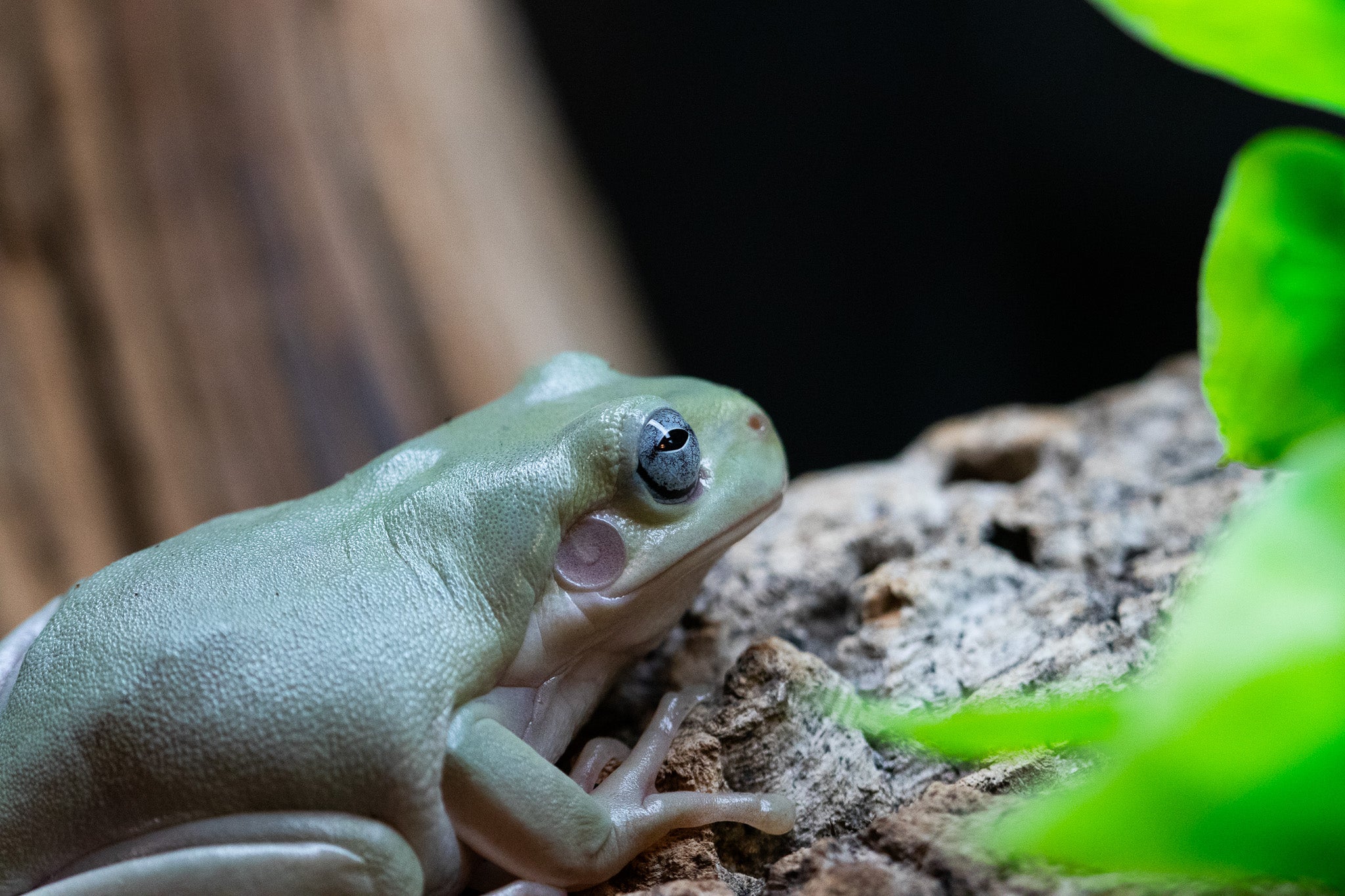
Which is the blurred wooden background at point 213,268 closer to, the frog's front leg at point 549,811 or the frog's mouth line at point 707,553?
the frog's mouth line at point 707,553

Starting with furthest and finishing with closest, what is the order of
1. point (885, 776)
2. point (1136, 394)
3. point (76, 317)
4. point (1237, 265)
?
point (76, 317) < point (1136, 394) < point (885, 776) < point (1237, 265)

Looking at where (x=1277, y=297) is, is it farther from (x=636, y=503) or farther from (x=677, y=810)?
(x=677, y=810)

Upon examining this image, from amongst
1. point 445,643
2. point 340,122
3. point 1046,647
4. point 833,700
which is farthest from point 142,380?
point 1046,647

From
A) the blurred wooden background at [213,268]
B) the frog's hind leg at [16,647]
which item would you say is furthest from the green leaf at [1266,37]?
the blurred wooden background at [213,268]

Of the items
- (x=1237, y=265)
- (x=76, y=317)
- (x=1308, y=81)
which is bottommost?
(x=1237, y=265)

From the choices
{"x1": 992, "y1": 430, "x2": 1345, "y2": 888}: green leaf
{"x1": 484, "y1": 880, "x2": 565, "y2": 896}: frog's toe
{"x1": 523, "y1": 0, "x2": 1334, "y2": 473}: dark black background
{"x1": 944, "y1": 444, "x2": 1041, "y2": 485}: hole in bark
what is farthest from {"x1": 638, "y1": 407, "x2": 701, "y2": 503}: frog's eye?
{"x1": 523, "y1": 0, "x2": 1334, "y2": 473}: dark black background

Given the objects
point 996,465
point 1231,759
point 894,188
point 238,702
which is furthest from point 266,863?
point 894,188

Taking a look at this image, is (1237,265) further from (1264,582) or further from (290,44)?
(290,44)
